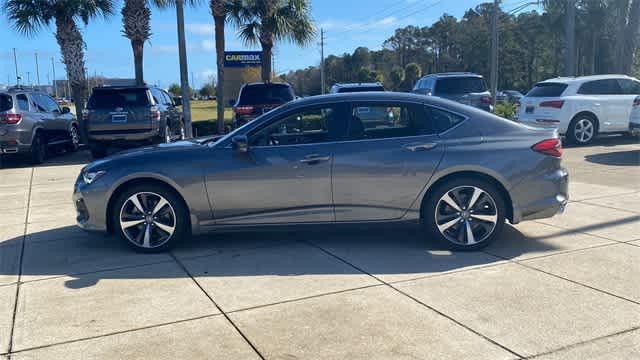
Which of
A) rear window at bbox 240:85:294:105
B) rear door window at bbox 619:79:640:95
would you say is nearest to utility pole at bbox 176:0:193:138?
rear window at bbox 240:85:294:105

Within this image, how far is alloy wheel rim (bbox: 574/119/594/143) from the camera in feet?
46.2

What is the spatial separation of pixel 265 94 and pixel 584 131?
8.07m

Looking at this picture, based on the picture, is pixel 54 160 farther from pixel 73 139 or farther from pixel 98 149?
pixel 98 149

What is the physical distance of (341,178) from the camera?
5586mm

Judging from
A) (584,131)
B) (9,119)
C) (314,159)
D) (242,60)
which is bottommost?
(584,131)

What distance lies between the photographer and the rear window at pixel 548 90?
14.1m

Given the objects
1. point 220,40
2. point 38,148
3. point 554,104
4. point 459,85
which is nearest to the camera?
point 554,104

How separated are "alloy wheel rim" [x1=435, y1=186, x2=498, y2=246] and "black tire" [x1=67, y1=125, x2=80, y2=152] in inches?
538

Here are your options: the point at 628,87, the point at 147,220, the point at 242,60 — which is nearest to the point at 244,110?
the point at 147,220

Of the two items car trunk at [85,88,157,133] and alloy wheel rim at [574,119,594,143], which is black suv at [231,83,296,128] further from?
alloy wheel rim at [574,119,594,143]

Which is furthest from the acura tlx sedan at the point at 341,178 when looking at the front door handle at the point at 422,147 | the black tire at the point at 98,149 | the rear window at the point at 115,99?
the black tire at the point at 98,149

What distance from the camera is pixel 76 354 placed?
3.66 meters

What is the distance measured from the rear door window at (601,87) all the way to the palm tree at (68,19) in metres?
13.3

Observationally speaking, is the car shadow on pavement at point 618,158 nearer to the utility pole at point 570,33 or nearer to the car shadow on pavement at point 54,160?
the utility pole at point 570,33
